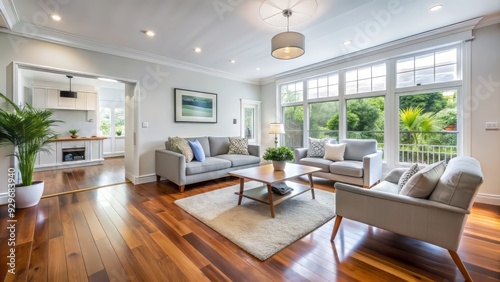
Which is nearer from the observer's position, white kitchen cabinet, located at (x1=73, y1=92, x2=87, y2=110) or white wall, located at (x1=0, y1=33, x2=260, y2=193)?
white wall, located at (x1=0, y1=33, x2=260, y2=193)

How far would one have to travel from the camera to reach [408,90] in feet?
12.2

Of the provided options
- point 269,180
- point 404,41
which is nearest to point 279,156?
point 269,180

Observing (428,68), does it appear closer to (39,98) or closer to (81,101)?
(81,101)

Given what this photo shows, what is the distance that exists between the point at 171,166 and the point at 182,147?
416 mm

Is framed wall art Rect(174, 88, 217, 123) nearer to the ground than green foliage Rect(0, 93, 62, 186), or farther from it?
farther from it

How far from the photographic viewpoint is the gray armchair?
56.9 inches

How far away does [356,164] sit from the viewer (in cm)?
371

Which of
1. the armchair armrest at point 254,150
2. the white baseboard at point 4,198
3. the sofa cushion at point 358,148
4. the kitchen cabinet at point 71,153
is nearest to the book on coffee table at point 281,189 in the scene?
the sofa cushion at point 358,148

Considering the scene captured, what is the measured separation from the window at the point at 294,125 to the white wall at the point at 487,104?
10.3 feet

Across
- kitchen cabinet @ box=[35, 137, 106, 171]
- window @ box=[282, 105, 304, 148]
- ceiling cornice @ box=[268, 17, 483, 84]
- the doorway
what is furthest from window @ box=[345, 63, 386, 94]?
kitchen cabinet @ box=[35, 137, 106, 171]

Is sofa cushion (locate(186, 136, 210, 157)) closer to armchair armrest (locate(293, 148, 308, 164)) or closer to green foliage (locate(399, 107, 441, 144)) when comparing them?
armchair armrest (locate(293, 148, 308, 164))

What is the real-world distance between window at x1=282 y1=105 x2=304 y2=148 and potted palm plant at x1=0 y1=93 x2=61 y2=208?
4.82 m

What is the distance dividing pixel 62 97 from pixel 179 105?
421 cm

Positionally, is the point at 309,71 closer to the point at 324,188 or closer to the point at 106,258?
the point at 324,188
